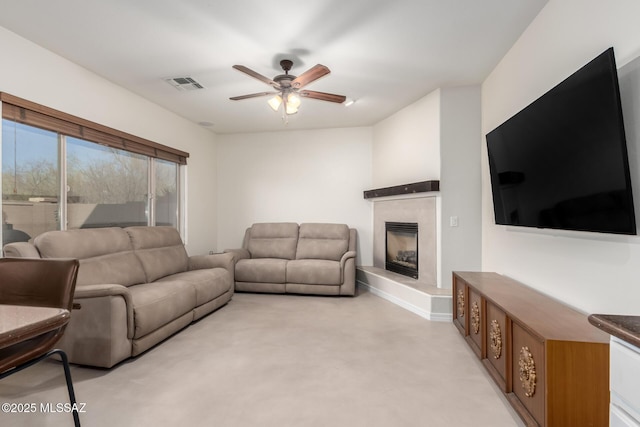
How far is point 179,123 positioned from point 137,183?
1.16 m

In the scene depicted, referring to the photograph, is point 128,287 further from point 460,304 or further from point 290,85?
point 460,304

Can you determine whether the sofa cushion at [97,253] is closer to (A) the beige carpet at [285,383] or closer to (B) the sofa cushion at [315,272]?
(A) the beige carpet at [285,383]

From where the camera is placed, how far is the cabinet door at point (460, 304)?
112 inches

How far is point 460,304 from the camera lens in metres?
3.01

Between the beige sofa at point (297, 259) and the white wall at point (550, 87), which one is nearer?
the white wall at point (550, 87)

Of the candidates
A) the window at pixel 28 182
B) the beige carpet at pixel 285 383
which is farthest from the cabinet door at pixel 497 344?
the window at pixel 28 182

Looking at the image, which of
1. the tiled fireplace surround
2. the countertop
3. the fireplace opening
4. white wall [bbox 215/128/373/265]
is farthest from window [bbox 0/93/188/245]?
the countertop

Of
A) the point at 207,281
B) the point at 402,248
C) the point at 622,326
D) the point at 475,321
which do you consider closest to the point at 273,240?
the point at 207,281

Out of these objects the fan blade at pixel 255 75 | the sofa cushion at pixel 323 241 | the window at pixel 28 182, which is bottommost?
the sofa cushion at pixel 323 241

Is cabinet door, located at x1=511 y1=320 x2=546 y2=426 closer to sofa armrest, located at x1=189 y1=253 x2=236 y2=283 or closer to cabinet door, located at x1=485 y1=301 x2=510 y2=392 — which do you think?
cabinet door, located at x1=485 y1=301 x2=510 y2=392

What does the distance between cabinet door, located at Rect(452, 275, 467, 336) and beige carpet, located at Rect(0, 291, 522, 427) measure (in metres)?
0.11

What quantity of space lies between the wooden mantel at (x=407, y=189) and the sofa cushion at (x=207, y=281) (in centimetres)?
242

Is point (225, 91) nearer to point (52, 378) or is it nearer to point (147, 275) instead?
point (147, 275)

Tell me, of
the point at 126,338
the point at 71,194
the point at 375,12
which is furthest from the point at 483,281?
the point at 71,194
